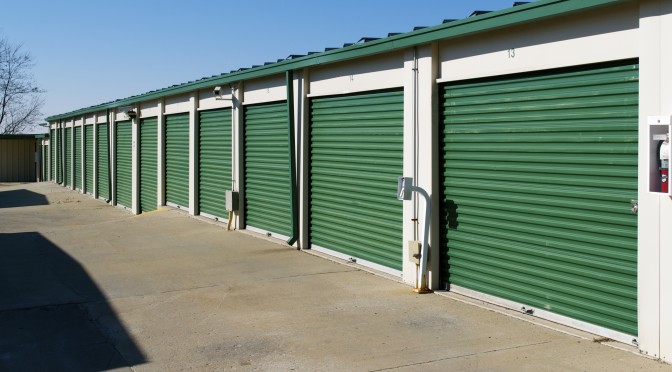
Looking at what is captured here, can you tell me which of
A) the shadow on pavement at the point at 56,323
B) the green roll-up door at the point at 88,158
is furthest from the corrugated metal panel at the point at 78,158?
the shadow on pavement at the point at 56,323

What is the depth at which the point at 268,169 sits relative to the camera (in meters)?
13.0

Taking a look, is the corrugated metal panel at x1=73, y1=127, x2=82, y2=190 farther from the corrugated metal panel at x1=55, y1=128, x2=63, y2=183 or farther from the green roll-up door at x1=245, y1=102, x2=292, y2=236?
the green roll-up door at x1=245, y1=102, x2=292, y2=236

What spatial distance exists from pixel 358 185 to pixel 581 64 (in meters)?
4.33

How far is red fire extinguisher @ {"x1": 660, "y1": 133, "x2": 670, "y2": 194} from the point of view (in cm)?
549

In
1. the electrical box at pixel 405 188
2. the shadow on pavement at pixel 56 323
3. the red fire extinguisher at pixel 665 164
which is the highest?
the red fire extinguisher at pixel 665 164

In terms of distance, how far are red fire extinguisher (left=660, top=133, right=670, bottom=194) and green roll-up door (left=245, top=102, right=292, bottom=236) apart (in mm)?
7274

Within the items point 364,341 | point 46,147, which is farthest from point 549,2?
A: point 46,147

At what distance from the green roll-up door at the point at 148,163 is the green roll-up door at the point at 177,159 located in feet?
3.52

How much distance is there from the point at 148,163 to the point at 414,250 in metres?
13.8

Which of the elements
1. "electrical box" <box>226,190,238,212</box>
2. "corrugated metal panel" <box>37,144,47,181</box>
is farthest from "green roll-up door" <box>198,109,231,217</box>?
"corrugated metal panel" <box>37,144,47,181</box>

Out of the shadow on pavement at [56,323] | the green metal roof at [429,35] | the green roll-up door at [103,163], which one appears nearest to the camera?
the shadow on pavement at [56,323]

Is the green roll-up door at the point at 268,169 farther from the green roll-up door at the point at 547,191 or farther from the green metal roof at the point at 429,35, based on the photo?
the green roll-up door at the point at 547,191

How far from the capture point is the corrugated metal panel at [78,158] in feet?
101

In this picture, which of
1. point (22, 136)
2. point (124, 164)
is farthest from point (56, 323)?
point (22, 136)
